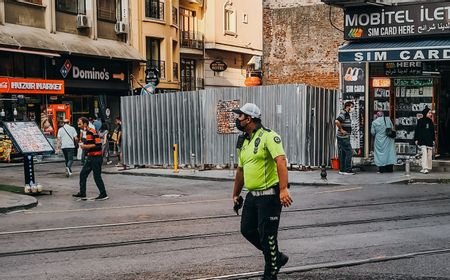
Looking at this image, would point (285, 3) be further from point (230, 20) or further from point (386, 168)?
point (230, 20)

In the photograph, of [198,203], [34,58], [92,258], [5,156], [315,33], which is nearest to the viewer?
[92,258]

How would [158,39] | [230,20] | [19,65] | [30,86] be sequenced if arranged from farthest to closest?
[230,20] < [158,39] < [19,65] < [30,86]

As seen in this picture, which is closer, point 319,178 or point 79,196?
point 79,196

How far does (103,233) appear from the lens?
33.2 ft

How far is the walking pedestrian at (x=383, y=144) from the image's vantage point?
744 inches

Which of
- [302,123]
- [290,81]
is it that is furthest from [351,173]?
[290,81]

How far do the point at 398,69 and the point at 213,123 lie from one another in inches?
239

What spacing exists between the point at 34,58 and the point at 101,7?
6.64 m

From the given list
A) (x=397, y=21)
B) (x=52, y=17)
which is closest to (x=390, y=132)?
(x=397, y=21)

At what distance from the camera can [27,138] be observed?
52.7 feet

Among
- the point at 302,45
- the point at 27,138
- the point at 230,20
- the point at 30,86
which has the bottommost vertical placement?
the point at 27,138

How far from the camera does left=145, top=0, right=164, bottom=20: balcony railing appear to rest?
4034cm

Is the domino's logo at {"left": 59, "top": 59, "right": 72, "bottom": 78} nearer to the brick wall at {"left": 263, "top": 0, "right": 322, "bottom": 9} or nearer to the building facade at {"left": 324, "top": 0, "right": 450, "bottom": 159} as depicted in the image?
the brick wall at {"left": 263, "top": 0, "right": 322, "bottom": 9}

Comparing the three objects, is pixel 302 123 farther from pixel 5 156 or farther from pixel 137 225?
pixel 5 156
